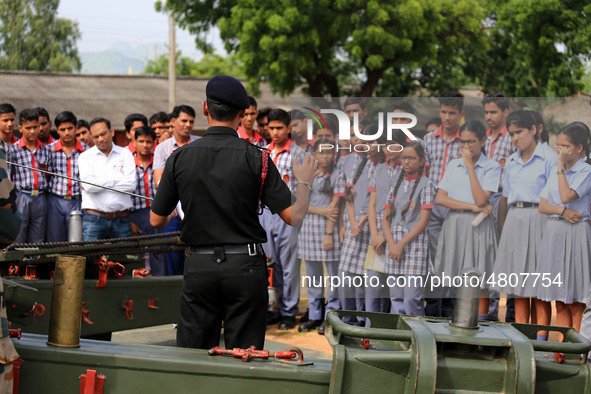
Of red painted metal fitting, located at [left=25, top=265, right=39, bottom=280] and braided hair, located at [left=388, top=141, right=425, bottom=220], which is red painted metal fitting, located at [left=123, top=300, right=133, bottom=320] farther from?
braided hair, located at [left=388, top=141, right=425, bottom=220]

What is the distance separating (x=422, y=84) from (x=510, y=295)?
2384 centimetres

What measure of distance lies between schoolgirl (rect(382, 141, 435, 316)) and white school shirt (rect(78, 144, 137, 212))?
3000 millimetres

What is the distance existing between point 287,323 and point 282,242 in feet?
2.53

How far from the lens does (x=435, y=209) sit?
554 centimetres

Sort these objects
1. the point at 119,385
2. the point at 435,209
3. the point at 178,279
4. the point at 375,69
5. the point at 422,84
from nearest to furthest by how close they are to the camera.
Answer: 1. the point at 119,385
2. the point at 435,209
3. the point at 178,279
4. the point at 375,69
5. the point at 422,84

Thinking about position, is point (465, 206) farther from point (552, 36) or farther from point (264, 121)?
point (552, 36)

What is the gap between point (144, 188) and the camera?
8016 mm

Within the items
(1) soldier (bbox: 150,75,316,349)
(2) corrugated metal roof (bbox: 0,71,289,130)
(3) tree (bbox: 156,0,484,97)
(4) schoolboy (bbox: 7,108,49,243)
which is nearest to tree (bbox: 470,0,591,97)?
(3) tree (bbox: 156,0,484,97)

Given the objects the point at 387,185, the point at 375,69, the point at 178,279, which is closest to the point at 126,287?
the point at 178,279

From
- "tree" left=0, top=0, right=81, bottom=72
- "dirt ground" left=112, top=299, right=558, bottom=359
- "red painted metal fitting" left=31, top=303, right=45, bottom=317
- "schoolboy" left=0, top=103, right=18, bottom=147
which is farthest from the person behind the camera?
"tree" left=0, top=0, right=81, bottom=72

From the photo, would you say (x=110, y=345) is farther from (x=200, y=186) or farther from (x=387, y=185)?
(x=387, y=185)

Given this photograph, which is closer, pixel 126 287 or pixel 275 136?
pixel 126 287

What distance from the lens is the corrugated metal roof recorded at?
2878 centimetres

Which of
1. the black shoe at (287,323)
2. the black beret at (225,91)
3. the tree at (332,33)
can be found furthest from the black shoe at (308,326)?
the tree at (332,33)
